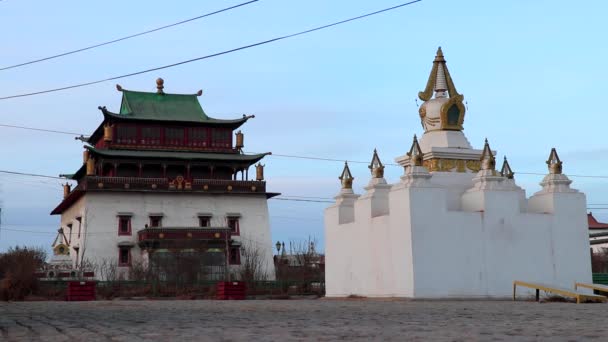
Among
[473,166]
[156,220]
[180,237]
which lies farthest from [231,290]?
[156,220]

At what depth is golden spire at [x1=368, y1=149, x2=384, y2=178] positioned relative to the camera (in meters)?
30.3

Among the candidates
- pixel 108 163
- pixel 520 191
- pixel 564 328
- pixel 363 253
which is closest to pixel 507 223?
pixel 520 191

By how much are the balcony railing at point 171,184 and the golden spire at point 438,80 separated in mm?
32508

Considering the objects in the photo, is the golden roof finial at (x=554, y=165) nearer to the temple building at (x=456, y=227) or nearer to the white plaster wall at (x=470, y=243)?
the temple building at (x=456, y=227)

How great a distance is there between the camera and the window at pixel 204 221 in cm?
6172

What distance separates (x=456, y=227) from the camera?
27.0 m

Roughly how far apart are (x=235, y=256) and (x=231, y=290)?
23526 mm

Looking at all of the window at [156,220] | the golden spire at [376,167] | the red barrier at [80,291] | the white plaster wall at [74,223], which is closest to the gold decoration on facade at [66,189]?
the white plaster wall at [74,223]

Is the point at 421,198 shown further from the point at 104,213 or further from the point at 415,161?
the point at 104,213

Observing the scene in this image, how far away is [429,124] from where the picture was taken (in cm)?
3170

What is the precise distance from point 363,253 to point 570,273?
744cm

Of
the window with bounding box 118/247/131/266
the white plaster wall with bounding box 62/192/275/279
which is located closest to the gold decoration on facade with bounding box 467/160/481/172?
the white plaster wall with bounding box 62/192/275/279

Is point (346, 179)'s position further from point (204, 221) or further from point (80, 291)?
point (204, 221)

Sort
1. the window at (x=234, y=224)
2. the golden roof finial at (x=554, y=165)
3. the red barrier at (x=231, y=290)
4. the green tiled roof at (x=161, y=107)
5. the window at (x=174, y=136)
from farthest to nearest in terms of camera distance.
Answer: the green tiled roof at (x=161, y=107)
the window at (x=174, y=136)
the window at (x=234, y=224)
the red barrier at (x=231, y=290)
the golden roof finial at (x=554, y=165)
